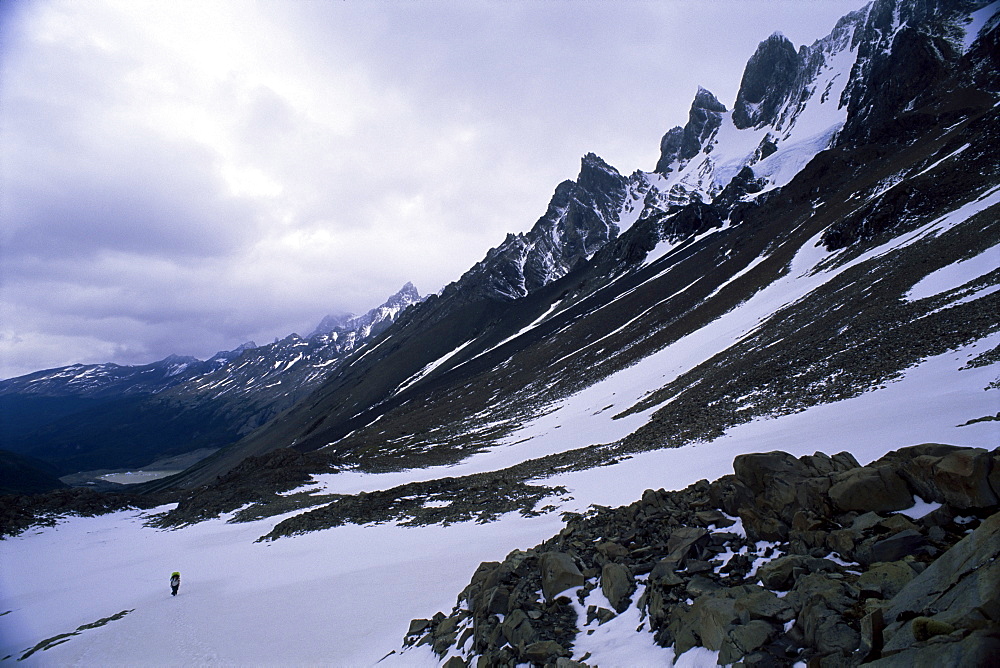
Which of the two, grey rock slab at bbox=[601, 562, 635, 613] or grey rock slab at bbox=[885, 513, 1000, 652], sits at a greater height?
grey rock slab at bbox=[885, 513, 1000, 652]

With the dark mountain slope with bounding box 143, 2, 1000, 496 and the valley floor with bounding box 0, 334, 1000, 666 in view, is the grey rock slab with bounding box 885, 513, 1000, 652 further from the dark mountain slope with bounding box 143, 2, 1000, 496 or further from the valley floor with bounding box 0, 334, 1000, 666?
the dark mountain slope with bounding box 143, 2, 1000, 496

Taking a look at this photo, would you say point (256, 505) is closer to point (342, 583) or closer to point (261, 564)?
point (261, 564)

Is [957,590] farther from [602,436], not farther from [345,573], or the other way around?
[602,436]

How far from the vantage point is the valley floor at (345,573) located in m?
10.2

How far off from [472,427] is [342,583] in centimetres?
4038

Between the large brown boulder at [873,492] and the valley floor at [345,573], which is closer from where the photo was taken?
the large brown boulder at [873,492]

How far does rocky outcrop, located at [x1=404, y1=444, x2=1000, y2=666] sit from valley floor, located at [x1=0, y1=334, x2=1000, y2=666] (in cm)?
66

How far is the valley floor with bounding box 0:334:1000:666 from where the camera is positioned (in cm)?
1020

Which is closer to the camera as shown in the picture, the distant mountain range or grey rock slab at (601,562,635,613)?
grey rock slab at (601,562,635,613)

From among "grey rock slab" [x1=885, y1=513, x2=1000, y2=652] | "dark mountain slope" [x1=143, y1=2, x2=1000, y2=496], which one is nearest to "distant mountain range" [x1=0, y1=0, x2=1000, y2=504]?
"dark mountain slope" [x1=143, y1=2, x2=1000, y2=496]

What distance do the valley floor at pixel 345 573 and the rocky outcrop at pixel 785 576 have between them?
66cm

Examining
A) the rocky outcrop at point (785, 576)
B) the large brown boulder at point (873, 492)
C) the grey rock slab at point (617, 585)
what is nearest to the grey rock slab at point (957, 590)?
the rocky outcrop at point (785, 576)

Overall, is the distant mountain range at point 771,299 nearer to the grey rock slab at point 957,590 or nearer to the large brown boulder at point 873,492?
the large brown boulder at point 873,492

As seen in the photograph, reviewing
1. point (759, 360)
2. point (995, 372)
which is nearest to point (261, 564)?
point (995, 372)
